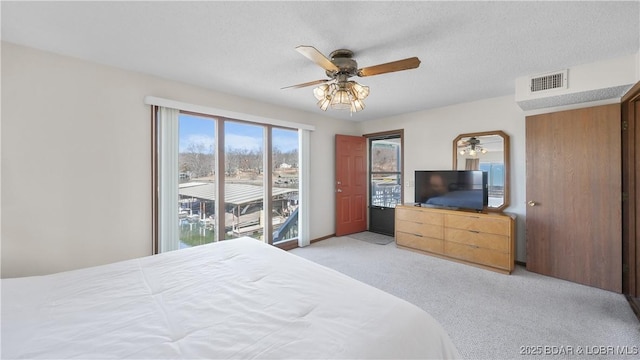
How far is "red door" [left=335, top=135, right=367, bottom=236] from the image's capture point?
4.81 meters

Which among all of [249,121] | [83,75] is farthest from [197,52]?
[249,121]

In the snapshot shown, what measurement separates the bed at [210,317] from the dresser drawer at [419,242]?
2.77 meters

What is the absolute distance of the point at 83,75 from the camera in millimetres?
2340

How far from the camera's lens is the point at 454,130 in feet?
13.2

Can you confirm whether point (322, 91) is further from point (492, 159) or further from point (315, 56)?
point (492, 159)

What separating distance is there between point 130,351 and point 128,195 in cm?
222

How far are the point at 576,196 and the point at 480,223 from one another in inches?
39.5

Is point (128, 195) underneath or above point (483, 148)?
underneath

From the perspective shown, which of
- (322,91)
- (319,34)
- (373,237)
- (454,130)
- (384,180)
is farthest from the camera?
(384,180)

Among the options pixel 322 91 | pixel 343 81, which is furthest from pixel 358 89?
pixel 322 91

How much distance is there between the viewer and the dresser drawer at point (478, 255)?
3.10m

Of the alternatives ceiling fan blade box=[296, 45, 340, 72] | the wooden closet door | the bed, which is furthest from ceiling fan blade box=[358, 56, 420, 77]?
the wooden closet door

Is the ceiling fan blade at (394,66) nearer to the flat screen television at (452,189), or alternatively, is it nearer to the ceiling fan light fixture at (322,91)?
the ceiling fan light fixture at (322,91)

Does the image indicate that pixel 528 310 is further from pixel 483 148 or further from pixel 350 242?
pixel 350 242
